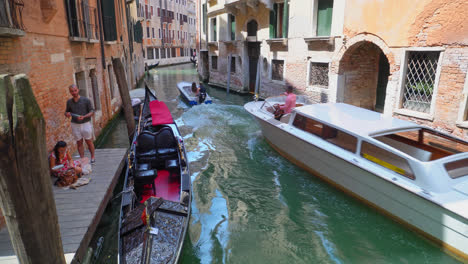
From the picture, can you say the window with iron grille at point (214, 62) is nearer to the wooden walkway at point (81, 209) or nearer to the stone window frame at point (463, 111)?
the stone window frame at point (463, 111)

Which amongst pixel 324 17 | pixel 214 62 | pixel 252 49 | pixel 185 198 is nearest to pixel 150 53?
pixel 214 62

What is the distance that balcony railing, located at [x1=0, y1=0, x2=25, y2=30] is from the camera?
3458 millimetres

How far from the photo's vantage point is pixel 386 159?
4312 millimetres

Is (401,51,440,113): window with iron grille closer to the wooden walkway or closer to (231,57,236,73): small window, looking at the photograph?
the wooden walkway

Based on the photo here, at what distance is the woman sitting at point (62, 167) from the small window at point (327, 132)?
3741mm

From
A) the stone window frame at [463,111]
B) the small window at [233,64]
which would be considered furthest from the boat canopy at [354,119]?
the small window at [233,64]

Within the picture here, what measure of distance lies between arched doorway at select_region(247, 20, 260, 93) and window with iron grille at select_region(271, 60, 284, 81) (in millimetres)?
1627

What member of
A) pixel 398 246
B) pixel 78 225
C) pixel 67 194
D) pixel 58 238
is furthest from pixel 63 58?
pixel 398 246

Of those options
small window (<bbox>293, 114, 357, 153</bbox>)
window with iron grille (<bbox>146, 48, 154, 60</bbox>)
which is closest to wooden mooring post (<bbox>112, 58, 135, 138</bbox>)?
small window (<bbox>293, 114, 357, 153</bbox>)

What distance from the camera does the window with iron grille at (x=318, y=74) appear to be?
394 inches

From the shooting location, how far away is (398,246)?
391cm

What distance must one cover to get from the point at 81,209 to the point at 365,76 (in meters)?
8.40

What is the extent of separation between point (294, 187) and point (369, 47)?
565cm

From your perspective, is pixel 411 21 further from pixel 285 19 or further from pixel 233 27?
pixel 233 27
